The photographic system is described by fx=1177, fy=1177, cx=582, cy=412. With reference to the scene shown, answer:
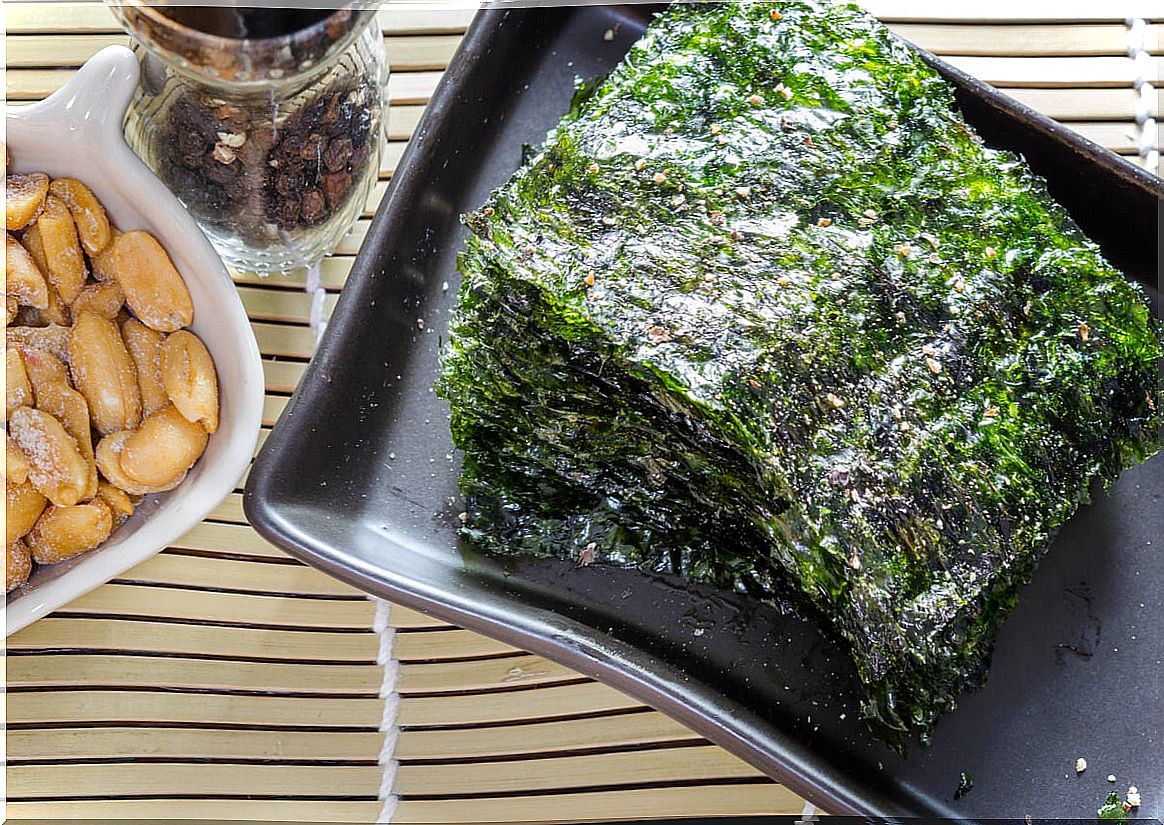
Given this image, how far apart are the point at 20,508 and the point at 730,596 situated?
101cm

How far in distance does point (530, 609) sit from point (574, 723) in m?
0.35

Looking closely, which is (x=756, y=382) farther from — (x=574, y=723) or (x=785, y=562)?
(x=574, y=723)

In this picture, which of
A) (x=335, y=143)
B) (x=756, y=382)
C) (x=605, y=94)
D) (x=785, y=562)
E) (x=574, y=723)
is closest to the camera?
(x=756, y=382)

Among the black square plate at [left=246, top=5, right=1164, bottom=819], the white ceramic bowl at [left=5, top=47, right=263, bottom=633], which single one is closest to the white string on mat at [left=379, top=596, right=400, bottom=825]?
the black square plate at [left=246, top=5, right=1164, bottom=819]

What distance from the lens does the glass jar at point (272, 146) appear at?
5.34 ft

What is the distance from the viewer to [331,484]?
1.80 meters

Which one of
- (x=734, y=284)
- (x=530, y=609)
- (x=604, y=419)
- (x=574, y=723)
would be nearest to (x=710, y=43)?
(x=734, y=284)

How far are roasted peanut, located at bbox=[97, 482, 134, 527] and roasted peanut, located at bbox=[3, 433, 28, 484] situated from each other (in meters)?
0.12

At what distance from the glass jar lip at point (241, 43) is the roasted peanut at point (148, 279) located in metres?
0.43

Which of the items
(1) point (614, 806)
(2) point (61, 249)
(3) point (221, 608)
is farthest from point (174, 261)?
(1) point (614, 806)

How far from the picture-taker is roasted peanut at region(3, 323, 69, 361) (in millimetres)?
1657

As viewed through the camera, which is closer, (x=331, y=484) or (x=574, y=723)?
(x=331, y=484)

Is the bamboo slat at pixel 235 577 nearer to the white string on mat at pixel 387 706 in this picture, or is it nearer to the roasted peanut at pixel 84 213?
the white string on mat at pixel 387 706

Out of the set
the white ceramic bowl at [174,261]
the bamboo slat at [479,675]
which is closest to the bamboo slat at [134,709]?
the bamboo slat at [479,675]
